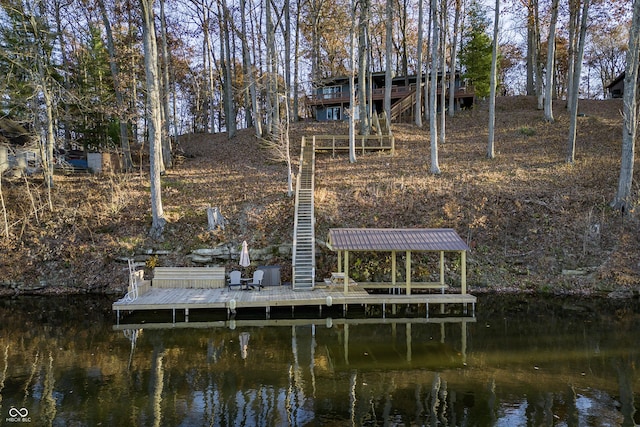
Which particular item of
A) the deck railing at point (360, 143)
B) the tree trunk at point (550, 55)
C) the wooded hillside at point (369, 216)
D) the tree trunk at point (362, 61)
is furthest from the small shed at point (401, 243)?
the tree trunk at point (550, 55)

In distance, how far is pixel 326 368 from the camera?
377 inches

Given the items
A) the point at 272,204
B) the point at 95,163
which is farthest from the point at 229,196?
the point at 95,163

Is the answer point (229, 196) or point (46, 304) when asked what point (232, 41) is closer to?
point (229, 196)

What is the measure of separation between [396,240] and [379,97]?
26512 millimetres

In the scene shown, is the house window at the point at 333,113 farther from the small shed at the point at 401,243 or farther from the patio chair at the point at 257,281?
the patio chair at the point at 257,281

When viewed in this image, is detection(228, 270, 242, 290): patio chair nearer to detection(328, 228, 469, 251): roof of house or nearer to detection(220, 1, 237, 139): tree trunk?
detection(328, 228, 469, 251): roof of house

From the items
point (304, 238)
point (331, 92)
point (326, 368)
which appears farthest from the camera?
point (331, 92)

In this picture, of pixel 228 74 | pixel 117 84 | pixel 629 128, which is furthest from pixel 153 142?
pixel 629 128

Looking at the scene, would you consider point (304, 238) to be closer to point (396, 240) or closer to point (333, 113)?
point (396, 240)

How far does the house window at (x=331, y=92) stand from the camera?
134 ft

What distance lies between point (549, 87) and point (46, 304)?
3172 centimetres

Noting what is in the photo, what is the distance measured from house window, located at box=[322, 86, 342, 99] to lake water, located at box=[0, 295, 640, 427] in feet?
99.2

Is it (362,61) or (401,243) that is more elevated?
(362,61)

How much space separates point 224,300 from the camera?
13828 mm
